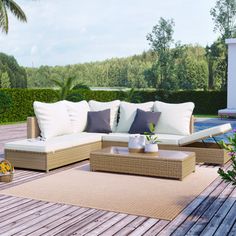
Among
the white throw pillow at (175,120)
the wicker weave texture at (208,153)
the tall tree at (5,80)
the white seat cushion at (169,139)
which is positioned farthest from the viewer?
the tall tree at (5,80)

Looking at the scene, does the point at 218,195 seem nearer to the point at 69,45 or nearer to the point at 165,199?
the point at 165,199

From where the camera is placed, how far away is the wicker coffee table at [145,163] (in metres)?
5.29

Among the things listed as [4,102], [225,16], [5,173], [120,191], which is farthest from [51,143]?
[225,16]

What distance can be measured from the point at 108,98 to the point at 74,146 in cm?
1395

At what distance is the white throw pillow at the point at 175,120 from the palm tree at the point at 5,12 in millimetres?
12233

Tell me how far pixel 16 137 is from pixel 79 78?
28237mm

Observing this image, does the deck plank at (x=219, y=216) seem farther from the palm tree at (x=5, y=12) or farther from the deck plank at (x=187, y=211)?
the palm tree at (x=5, y=12)

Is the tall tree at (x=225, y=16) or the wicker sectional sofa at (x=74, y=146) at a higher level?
the tall tree at (x=225, y=16)

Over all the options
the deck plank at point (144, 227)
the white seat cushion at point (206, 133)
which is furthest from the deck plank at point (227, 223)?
the white seat cushion at point (206, 133)

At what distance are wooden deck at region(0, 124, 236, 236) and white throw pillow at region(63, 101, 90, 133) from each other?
3.07m

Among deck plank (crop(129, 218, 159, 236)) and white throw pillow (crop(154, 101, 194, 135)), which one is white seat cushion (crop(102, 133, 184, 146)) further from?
deck plank (crop(129, 218, 159, 236))

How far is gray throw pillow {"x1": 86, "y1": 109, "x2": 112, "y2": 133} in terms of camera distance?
753 centimetres

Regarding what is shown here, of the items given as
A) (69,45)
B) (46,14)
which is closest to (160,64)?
(46,14)

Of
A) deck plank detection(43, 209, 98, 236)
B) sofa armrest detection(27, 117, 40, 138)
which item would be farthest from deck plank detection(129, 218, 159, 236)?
sofa armrest detection(27, 117, 40, 138)
